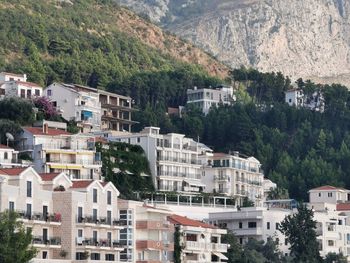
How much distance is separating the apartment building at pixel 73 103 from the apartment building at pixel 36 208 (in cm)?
4321

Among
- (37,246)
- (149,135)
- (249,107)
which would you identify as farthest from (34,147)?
(249,107)

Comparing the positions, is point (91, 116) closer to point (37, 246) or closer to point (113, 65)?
point (113, 65)

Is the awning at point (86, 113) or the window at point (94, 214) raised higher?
the awning at point (86, 113)

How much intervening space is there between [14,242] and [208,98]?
260ft

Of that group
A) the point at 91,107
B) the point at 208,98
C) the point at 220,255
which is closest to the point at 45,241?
the point at 220,255

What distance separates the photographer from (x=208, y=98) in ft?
Answer: 503

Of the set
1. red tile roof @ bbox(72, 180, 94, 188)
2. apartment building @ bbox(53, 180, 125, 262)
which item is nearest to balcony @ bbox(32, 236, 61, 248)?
apartment building @ bbox(53, 180, 125, 262)

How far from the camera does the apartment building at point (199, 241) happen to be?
315 feet

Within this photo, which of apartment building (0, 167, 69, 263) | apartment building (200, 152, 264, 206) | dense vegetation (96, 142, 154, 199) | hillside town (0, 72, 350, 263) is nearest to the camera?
apartment building (0, 167, 69, 263)

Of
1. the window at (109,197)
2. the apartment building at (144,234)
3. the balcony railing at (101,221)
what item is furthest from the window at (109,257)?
the window at (109,197)

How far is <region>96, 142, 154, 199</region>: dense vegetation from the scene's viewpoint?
109750mm

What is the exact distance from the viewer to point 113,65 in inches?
6388

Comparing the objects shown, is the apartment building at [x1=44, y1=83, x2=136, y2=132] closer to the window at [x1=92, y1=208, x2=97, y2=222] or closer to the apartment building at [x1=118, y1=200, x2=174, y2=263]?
the apartment building at [x1=118, y1=200, x2=174, y2=263]

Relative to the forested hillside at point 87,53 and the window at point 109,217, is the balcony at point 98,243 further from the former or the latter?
the forested hillside at point 87,53
